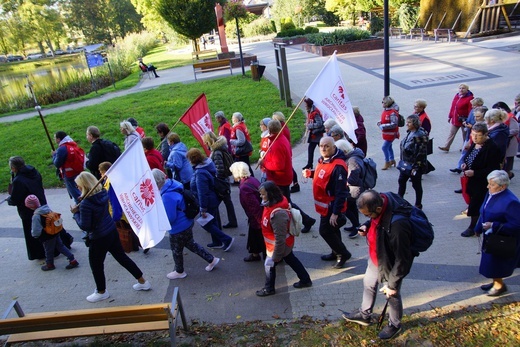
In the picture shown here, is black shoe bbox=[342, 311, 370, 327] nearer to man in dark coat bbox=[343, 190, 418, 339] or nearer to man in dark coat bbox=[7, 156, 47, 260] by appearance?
man in dark coat bbox=[343, 190, 418, 339]

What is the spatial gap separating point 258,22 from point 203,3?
23.7m

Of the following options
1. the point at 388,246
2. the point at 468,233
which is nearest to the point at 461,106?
the point at 468,233

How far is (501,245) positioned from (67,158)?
6794 mm

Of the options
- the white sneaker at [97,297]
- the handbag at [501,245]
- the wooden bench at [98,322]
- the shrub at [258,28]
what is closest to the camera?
the wooden bench at [98,322]

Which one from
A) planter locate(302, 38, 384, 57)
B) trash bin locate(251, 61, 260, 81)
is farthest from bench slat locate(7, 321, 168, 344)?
planter locate(302, 38, 384, 57)

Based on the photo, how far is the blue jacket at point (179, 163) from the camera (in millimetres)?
6738

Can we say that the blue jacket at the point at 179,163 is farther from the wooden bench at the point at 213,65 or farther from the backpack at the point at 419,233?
the wooden bench at the point at 213,65

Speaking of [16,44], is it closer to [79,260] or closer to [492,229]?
[79,260]

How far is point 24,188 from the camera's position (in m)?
5.85

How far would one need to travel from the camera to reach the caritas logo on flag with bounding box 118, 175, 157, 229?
4203 millimetres

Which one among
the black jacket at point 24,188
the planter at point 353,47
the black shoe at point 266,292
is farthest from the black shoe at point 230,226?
the planter at point 353,47

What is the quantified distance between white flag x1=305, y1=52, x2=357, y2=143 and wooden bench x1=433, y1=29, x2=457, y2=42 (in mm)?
22948

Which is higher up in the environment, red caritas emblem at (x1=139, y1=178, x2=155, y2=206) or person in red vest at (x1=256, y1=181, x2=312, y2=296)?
red caritas emblem at (x1=139, y1=178, x2=155, y2=206)

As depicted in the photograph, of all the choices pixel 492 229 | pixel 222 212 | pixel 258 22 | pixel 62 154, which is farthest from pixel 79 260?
pixel 258 22
